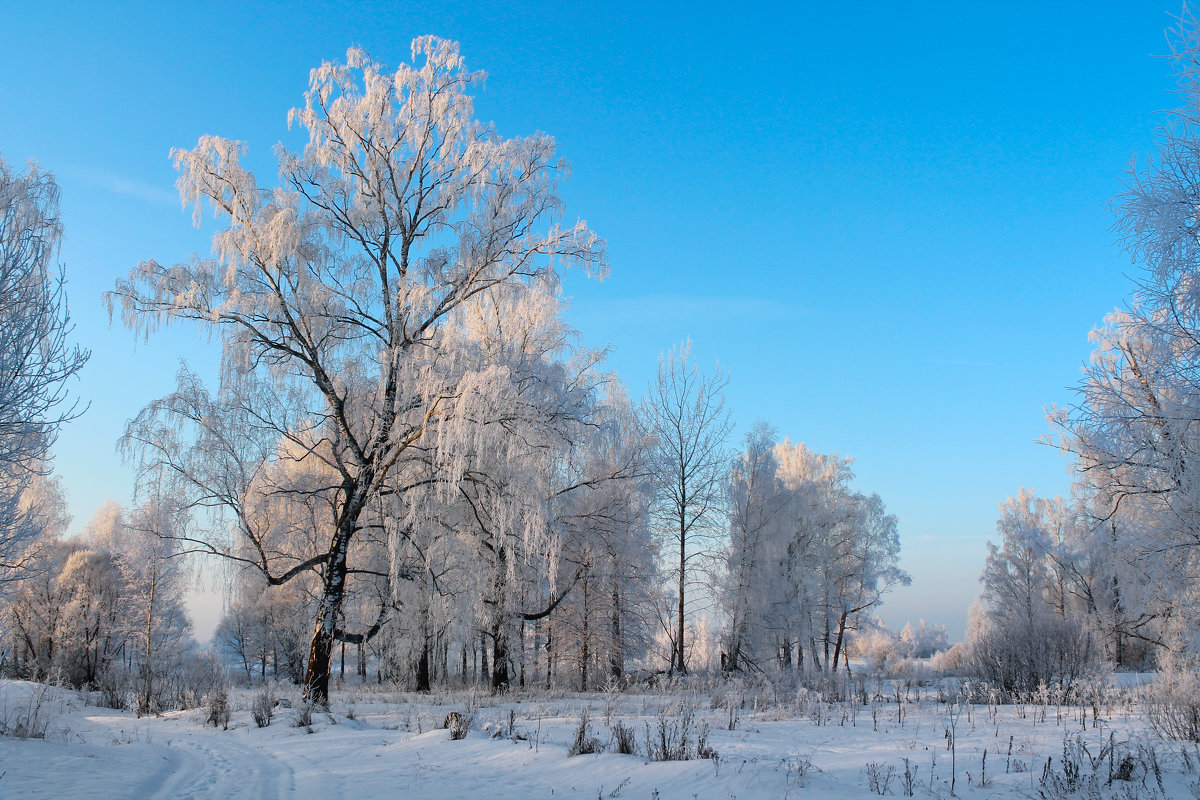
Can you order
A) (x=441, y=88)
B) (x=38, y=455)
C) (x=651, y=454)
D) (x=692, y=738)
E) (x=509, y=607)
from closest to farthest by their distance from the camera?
(x=38, y=455)
(x=692, y=738)
(x=441, y=88)
(x=509, y=607)
(x=651, y=454)

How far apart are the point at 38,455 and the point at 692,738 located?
9098 millimetres

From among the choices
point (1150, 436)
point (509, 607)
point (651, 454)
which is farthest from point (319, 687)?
point (1150, 436)

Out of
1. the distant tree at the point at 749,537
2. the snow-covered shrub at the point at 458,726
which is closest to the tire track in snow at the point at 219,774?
the snow-covered shrub at the point at 458,726

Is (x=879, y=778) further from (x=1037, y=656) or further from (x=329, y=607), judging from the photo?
(x=1037, y=656)

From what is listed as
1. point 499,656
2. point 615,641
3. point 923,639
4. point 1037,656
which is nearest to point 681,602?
point 615,641

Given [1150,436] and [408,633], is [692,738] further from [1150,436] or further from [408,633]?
[408,633]

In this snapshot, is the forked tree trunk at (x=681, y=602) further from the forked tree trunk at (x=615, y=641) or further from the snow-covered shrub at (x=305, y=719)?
the snow-covered shrub at (x=305, y=719)

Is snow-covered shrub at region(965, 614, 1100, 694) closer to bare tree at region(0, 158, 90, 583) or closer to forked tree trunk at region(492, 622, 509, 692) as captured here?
forked tree trunk at region(492, 622, 509, 692)

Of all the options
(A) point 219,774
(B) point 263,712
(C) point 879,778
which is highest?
(C) point 879,778

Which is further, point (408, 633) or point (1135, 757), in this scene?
point (408, 633)

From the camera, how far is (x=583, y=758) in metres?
7.41

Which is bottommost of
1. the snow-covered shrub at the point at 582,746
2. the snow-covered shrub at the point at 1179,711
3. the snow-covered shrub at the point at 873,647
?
the snow-covered shrub at the point at 873,647

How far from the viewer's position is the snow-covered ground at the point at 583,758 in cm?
600

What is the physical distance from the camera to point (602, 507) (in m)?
20.8
